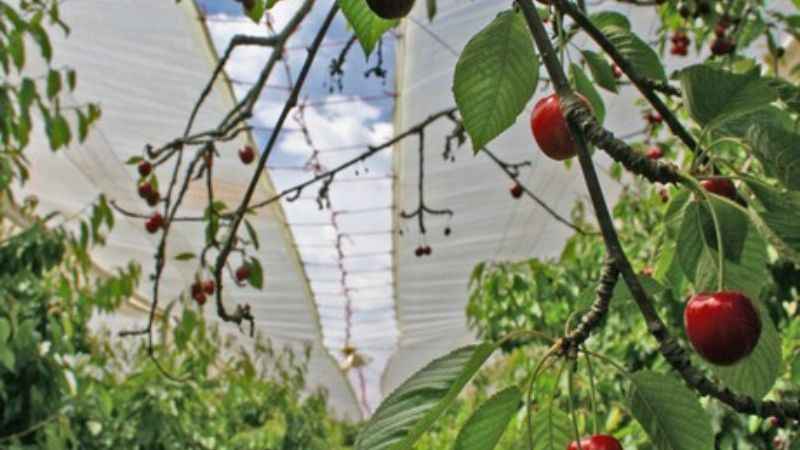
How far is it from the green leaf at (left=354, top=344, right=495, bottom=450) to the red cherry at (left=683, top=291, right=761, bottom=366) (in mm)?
130

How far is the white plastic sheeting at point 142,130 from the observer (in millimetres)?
5156

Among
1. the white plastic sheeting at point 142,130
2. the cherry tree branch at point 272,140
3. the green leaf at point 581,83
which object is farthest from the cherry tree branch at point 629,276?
the white plastic sheeting at point 142,130

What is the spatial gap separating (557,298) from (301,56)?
2.38 metres

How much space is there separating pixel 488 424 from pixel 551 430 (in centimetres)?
8

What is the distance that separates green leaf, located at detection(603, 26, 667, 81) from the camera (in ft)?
2.88

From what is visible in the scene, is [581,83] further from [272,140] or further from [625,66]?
[272,140]

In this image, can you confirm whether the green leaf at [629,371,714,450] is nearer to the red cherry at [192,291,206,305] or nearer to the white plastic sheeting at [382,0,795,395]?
the red cherry at [192,291,206,305]

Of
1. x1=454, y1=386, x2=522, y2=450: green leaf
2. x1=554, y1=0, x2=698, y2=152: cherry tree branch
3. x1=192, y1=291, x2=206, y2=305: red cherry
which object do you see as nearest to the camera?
x1=454, y1=386, x2=522, y2=450: green leaf

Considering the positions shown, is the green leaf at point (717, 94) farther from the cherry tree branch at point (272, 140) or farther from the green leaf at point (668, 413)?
the cherry tree branch at point (272, 140)

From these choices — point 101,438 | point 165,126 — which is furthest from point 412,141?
point 101,438

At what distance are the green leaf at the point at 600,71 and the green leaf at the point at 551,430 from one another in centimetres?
35

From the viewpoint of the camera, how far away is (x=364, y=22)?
2.37 ft

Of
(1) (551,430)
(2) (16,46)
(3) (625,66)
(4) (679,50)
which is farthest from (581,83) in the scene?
(4) (679,50)

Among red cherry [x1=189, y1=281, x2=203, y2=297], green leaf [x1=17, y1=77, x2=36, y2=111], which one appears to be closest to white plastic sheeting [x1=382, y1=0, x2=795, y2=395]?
red cherry [x1=189, y1=281, x2=203, y2=297]
